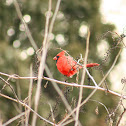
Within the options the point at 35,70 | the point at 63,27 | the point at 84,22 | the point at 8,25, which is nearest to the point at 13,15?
the point at 8,25

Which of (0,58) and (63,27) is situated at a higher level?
(63,27)

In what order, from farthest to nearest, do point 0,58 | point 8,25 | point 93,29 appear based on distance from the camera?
point 93,29 < point 8,25 < point 0,58

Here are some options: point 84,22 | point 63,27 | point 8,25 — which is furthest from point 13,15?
point 84,22

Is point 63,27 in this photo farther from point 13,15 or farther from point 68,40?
point 13,15

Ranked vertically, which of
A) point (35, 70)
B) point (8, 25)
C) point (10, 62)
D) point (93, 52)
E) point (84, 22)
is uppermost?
point (84, 22)

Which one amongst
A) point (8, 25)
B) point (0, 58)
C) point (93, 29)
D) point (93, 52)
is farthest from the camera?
point (93, 29)

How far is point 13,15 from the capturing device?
6734 millimetres

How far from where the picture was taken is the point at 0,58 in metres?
5.56

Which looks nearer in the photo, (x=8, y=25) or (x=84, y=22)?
(x=8, y=25)

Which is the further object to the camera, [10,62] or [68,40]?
[68,40]

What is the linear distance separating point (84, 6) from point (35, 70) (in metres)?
6.88

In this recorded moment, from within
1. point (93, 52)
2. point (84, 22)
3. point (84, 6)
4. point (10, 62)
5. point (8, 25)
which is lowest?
point (10, 62)

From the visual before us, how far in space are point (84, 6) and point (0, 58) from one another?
3.44 metres

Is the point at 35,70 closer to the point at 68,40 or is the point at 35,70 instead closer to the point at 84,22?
the point at 68,40
